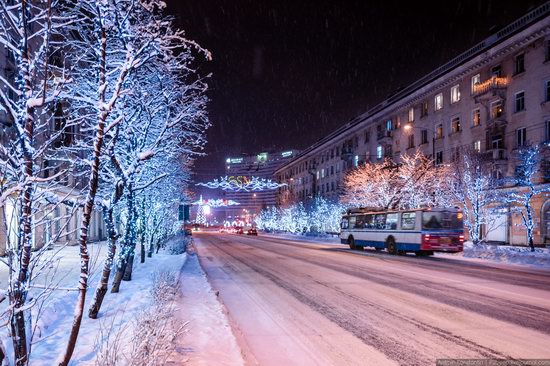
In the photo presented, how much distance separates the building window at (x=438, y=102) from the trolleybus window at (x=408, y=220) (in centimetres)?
2368

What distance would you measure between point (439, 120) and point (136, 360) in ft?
163

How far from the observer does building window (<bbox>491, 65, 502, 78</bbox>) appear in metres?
41.0

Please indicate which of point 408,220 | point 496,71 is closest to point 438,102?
point 496,71

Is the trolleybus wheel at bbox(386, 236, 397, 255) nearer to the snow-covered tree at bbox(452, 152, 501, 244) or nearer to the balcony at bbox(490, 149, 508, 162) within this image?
the snow-covered tree at bbox(452, 152, 501, 244)

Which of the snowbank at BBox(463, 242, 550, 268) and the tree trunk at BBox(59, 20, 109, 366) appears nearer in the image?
the tree trunk at BBox(59, 20, 109, 366)

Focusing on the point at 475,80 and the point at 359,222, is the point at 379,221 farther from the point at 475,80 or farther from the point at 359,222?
the point at 475,80

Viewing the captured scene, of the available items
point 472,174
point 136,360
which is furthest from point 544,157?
point 136,360

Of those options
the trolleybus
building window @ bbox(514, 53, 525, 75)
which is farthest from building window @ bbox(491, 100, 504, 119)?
the trolleybus

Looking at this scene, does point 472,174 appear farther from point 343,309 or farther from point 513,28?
point 343,309

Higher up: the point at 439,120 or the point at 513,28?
the point at 513,28

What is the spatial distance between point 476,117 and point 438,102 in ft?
24.2

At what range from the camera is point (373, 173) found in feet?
167

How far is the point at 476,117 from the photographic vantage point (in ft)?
144

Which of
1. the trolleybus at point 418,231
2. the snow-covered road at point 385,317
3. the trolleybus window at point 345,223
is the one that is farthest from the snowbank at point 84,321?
the trolleybus window at point 345,223
